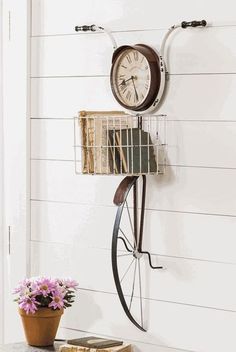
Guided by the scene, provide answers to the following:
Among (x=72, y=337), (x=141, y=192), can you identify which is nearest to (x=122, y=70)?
(x=141, y=192)

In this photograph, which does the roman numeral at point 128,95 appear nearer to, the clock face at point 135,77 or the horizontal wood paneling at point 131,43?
the clock face at point 135,77

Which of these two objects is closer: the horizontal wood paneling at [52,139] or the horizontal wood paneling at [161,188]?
the horizontal wood paneling at [161,188]

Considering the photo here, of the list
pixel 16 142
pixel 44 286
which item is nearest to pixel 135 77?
pixel 16 142

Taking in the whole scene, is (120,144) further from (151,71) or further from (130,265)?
(130,265)

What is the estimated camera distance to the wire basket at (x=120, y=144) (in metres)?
2.46

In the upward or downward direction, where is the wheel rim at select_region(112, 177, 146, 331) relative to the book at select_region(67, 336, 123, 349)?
upward

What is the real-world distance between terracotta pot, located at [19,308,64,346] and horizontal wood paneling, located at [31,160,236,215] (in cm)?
39

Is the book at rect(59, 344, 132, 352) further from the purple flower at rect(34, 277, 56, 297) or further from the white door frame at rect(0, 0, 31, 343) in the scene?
the white door frame at rect(0, 0, 31, 343)

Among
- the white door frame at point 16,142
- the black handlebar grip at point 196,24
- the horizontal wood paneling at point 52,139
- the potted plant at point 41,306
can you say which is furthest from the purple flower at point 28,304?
the black handlebar grip at point 196,24

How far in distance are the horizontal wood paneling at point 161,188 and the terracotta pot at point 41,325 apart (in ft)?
1.29

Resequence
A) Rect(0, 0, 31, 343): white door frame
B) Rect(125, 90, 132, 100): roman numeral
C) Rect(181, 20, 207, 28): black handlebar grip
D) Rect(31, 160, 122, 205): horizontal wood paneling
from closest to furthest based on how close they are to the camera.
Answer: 1. Rect(181, 20, 207, 28): black handlebar grip
2. Rect(125, 90, 132, 100): roman numeral
3. Rect(31, 160, 122, 205): horizontal wood paneling
4. Rect(0, 0, 31, 343): white door frame

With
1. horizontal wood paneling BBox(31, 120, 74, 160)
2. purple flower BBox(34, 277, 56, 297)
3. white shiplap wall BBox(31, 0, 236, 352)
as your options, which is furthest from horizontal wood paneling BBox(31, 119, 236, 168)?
purple flower BBox(34, 277, 56, 297)

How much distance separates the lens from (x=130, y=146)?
245 centimetres

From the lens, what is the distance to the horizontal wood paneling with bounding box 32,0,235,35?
8.01 ft
